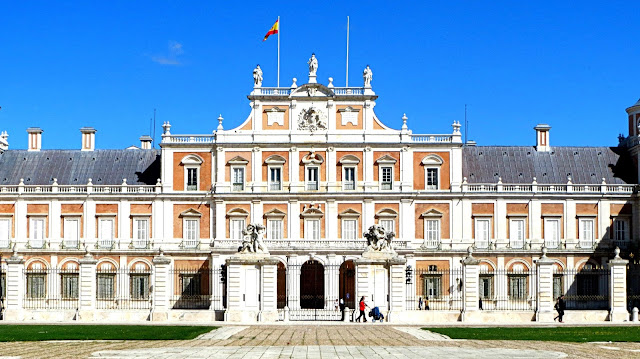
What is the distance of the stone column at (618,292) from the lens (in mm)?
46000

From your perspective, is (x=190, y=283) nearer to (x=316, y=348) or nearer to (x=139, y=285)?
(x=139, y=285)

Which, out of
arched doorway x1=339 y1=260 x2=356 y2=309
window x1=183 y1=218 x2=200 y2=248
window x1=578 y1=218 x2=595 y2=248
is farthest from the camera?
window x1=578 y1=218 x2=595 y2=248

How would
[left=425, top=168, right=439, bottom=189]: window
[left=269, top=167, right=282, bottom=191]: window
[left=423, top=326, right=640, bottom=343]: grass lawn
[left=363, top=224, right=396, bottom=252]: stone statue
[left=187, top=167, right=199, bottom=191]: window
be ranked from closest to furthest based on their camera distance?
[left=423, top=326, right=640, bottom=343]: grass lawn, [left=363, top=224, right=396, bottom=252]: stone statue, [left=269, top=167, right=282, bottom=191]: window, [left=425, top=168, right=439, bottom=189]: window, [left=187, top=167, right=199, bottom=191]: window

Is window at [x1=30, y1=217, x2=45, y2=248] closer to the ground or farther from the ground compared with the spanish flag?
closer to the ground

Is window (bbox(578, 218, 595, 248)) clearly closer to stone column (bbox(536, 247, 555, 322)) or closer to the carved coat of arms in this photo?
the carved coat of arms

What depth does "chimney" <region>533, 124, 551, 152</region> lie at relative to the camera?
72.9 metres

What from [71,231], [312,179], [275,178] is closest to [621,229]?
[312,179]

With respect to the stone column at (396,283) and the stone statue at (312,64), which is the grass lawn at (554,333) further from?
the stone statue at (312,64)

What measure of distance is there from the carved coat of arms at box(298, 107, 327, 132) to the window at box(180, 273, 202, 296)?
1128 centimetres

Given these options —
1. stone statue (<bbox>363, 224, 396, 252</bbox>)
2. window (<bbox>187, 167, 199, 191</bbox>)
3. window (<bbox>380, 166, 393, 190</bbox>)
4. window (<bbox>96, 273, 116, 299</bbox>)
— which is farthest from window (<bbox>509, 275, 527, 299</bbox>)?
window (<bbox>96, 273, 116, 299</bbox>)

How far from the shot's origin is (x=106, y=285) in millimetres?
67188

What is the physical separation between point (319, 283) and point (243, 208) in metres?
6.68

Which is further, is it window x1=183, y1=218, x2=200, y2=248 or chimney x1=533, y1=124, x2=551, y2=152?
chimney x1=533, y1=124, x2=551, y2=152

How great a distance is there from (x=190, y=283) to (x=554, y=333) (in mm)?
34657
